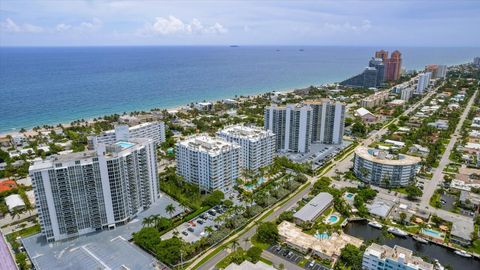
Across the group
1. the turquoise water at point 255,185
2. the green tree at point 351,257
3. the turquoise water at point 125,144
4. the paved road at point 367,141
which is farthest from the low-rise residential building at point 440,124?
the turquoise water at point 125,144

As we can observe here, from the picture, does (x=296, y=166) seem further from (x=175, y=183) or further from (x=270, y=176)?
(x=175, y=183)

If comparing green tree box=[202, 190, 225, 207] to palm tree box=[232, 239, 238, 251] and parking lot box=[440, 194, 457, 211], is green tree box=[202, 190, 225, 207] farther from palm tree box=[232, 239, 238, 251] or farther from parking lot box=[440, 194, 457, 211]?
parking lot box=[440, 194, 457, 211]

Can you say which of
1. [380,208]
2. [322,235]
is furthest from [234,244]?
[380,208]

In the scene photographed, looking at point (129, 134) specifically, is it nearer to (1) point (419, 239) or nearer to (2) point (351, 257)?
(2) point (351, 257)

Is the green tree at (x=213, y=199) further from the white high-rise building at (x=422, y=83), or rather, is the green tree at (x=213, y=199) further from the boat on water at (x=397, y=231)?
A: the white high-rise building at (x=422, y=83)

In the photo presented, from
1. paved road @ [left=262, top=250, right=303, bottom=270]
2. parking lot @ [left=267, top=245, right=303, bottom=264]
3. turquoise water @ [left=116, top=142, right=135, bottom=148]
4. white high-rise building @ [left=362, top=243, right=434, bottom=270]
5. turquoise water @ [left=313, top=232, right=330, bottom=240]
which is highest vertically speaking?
turquoise water @ [left=116, top=142, right=135, bottom=148]

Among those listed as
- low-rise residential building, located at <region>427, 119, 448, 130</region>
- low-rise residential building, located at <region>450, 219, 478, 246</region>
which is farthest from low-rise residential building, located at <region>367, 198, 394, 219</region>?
low-rise residential building, located at <region>427, 119, 448, 130</region>

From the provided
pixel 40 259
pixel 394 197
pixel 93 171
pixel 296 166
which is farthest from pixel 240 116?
pixel 40 259
